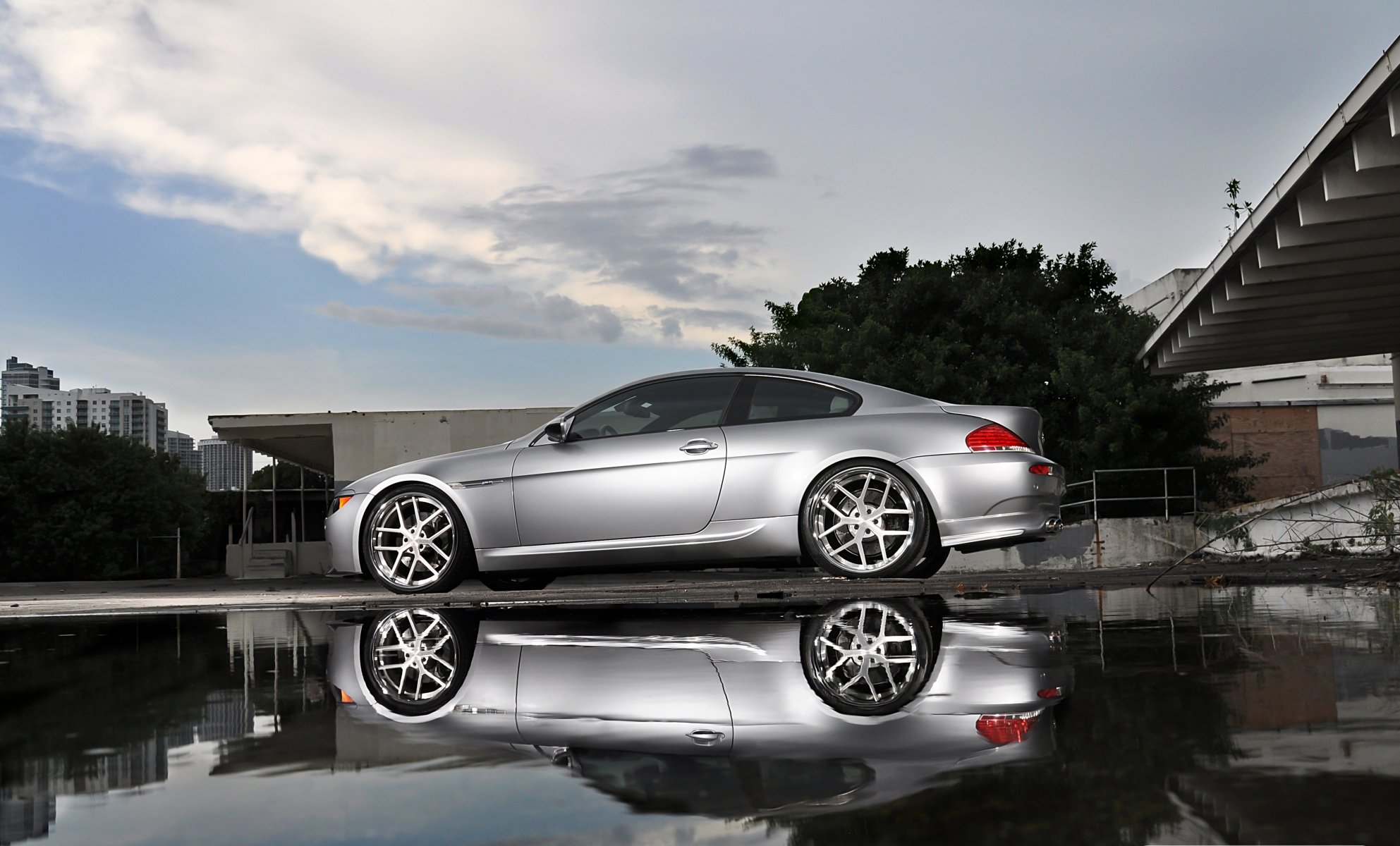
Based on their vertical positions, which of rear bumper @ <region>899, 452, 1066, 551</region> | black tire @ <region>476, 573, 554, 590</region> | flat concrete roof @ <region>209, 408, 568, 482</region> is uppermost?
flat concrete roof @ <region>209, 408, 568, 482</region>

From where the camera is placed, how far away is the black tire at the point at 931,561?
6.70 metres

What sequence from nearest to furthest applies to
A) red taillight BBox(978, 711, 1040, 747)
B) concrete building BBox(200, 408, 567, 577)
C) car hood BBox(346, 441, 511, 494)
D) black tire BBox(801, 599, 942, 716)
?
red taillight BBox(978, 711, 1040, 747) → black tire BBox(801, 599, 942, 716) → car hood BBox(346, 441, 511, 494) → concrete building BBox(200, 408, 567, 577)

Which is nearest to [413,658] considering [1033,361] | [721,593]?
[721,593]

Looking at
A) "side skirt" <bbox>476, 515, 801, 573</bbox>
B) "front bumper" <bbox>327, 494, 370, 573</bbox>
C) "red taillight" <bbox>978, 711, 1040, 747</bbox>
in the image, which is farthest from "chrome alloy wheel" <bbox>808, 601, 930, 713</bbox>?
"front bumper" <bbox>327, 494, 370, 573</bbox>

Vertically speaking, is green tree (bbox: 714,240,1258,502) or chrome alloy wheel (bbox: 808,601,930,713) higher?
green tree (bbox: 714,240,1258,502)

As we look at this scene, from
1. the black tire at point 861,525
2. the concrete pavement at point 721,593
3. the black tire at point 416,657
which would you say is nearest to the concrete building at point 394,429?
the concrete pavement at point 721,593

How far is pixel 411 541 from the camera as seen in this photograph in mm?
7512

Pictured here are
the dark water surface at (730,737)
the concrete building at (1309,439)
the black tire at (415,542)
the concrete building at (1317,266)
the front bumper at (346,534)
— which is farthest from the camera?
the concrete building at (1309,439)

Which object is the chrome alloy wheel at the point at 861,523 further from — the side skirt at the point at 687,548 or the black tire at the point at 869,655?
the black tire at the point at 869,655

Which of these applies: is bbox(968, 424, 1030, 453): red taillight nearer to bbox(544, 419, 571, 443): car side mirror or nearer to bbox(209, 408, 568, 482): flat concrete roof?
bbox(544, 419, 571, 443): car side mirror

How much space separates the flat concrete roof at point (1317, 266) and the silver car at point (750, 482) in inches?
207

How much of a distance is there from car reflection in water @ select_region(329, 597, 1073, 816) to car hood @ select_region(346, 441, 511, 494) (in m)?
1.73

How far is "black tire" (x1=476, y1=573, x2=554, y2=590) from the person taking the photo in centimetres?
776

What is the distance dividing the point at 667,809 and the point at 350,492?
5.93 metres
